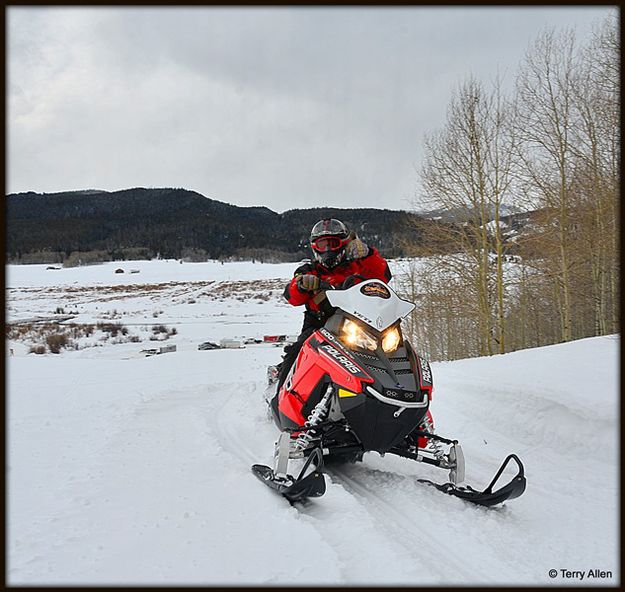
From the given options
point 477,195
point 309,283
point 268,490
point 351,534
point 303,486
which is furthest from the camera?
point 477,195

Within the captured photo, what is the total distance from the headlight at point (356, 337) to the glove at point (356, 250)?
33.7 inches

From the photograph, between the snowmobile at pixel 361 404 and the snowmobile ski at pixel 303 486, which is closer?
the snowmobile ski at pixel 303 486

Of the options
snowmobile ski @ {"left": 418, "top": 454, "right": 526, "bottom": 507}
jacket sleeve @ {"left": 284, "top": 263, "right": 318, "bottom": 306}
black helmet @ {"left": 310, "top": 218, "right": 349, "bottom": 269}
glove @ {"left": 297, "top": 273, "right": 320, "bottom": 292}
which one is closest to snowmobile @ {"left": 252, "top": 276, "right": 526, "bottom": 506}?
snowmobile ski @ {"left": 418, "top": 454, "right": 526, "bottom": 507}

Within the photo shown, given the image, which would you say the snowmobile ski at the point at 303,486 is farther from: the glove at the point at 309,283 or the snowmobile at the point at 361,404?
the glove at the point at 309,283

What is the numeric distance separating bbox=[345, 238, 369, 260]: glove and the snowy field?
1713 mm

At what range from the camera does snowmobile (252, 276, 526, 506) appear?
304cm

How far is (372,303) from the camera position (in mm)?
3420

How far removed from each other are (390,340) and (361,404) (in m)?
0.56

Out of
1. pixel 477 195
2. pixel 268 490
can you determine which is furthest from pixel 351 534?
pixel 477 195

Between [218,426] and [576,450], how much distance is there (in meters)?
3.19

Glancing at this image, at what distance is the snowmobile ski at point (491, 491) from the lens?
2.94 metres

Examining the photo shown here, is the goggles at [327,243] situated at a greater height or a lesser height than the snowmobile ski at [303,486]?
greater

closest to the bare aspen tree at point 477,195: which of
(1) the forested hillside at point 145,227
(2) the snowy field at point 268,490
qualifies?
(2) the snowy field at point 268,490

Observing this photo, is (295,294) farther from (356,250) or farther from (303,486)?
(303,486)
